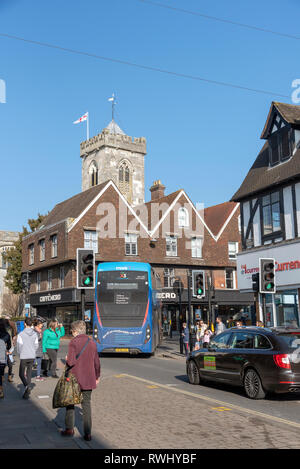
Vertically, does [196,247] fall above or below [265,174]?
below

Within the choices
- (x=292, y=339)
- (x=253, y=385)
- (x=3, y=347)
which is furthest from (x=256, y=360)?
(x=3, y=347)

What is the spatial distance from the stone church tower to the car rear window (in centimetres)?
6466

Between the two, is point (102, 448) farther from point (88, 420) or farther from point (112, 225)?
point (112, 225)

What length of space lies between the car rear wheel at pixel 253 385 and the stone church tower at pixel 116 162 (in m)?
64.6

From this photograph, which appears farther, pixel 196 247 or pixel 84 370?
pixel 196 247

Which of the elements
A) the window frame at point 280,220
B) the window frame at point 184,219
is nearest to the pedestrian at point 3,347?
the window frame at point 280,220

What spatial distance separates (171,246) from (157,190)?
26.4 feet

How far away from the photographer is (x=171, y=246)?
46.5 metres

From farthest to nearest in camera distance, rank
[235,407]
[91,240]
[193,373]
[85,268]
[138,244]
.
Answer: [138,244]
[91,240]
[85,268]
[193,373]
[235,407]

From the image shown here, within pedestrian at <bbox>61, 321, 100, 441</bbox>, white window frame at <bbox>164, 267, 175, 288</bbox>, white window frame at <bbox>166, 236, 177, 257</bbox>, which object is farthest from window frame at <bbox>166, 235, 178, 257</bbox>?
pedestrian at <bbox>61, 321, 100, 441</bbox>

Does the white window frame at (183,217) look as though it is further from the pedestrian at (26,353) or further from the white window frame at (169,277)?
the pedestrian at (26,353)

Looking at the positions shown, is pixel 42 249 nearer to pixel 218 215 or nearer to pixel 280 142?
pixel 218 215

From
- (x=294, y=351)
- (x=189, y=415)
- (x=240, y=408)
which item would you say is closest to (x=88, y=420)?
(x=189, y=415)

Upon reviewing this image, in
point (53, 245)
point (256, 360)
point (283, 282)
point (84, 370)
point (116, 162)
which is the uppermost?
point (116, 162)
